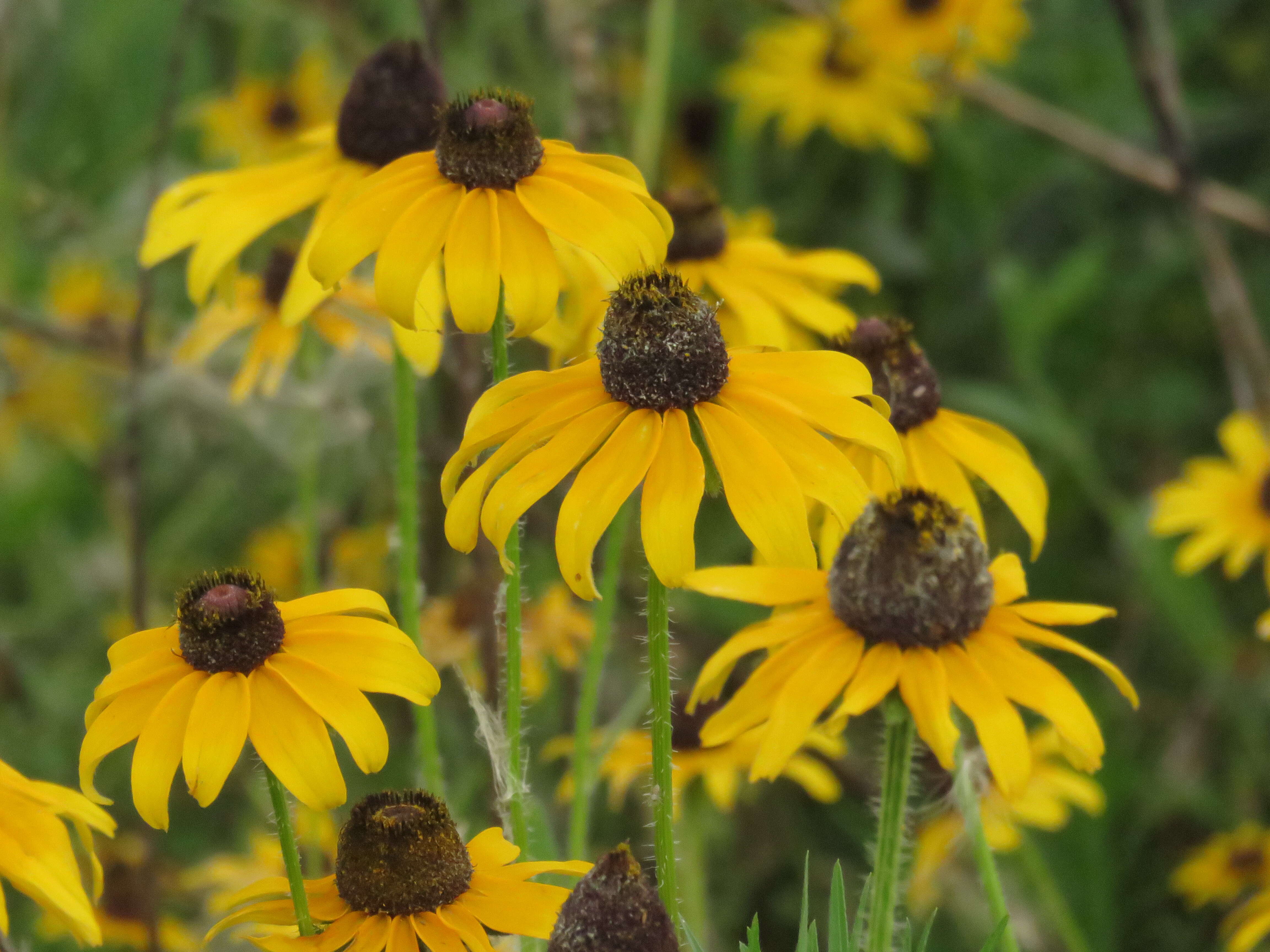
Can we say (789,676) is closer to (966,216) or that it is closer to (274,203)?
(274,203)

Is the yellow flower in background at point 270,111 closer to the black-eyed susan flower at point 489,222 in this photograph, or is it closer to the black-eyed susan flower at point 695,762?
the black-eyed susan flower at point 695,762

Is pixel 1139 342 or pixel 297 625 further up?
pixel 1139 342

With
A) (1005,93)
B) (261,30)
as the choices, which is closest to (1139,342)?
(1005,93)

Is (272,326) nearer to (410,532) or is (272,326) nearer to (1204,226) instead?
(410,532)

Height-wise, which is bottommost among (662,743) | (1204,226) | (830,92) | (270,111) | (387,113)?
(662,743)

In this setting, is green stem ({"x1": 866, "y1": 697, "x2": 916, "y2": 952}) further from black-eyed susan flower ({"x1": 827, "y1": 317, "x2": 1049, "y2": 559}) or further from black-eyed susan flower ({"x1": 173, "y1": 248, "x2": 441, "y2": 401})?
black-eyed susan flower ({"x1": 173, "y1": 248, "x2": 441, "y2": 401})

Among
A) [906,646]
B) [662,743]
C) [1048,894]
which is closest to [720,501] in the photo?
[1048,894]
